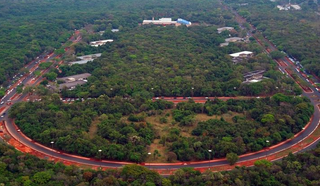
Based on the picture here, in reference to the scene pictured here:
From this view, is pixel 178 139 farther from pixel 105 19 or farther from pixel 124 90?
pixel 105 19

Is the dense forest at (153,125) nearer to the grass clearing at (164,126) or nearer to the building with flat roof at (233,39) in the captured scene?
the grass clearing at (164,126)

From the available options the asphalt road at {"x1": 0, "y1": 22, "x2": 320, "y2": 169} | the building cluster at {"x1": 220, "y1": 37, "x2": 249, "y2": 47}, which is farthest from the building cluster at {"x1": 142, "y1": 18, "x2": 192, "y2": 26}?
the asphalt road at {"x1": 0, "y1": 22, "x2": 320, "y2": 169}

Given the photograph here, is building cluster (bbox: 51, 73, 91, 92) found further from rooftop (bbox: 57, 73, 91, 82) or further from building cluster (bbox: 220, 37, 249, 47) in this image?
building cluster (bbox: 220, 37, 249, 47)

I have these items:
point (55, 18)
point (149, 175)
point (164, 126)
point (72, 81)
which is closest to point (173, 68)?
point (72, 81)

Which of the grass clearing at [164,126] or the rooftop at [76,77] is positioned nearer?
the grass clearing at [164,126]

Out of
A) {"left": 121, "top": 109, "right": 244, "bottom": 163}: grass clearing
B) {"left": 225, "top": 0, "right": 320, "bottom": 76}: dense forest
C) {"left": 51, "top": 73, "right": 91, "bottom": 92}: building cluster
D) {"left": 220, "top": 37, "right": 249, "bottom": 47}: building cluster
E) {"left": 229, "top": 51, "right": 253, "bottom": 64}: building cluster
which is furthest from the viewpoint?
{"left": 220, "top": 37, "right": 249, "bottom": 47}: building cluster

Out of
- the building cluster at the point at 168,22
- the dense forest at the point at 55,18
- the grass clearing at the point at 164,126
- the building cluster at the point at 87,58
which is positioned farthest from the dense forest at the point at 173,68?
the building cluster at the point at 168,22
